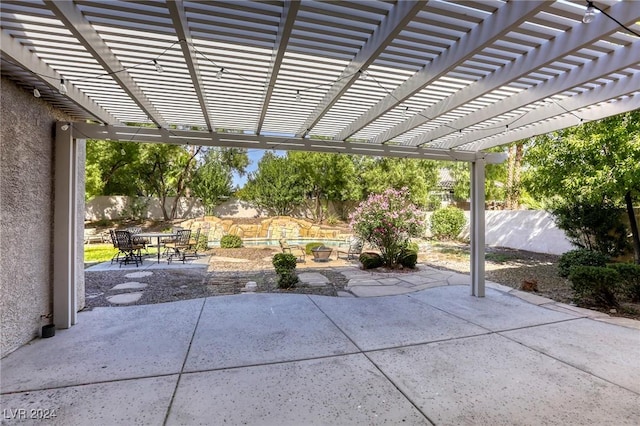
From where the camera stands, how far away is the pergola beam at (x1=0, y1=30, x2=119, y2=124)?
2.67 meters

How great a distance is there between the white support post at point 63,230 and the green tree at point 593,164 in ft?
30.4

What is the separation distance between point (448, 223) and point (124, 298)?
13.9 metres

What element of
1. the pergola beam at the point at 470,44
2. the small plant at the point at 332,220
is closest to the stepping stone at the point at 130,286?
the pergola beam at the point at 470,44

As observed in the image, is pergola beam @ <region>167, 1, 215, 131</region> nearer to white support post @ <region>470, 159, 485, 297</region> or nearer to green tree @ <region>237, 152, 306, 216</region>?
white support post @ <region>470, 159, 485, 297</region>

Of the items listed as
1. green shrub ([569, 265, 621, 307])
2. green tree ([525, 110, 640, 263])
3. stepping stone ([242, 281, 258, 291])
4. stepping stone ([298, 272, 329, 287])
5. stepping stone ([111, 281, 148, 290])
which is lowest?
stepping stone ([242, 281, 258, 291])

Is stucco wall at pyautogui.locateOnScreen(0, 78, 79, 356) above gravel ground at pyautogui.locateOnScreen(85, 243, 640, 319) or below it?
above

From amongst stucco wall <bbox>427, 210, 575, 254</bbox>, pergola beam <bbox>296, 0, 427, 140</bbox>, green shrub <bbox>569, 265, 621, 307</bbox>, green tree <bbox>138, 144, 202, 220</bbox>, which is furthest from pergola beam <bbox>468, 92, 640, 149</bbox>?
green tree <bbox>138, 144, 202, 220</bbox>

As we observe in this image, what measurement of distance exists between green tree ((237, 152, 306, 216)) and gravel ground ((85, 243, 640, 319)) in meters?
7.63

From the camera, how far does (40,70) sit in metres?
3.11

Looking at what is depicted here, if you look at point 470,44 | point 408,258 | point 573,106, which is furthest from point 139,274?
point 573,106

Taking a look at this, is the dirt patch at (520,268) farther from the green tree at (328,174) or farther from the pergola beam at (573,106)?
the green tree at (328,174)

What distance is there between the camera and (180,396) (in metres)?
2.59

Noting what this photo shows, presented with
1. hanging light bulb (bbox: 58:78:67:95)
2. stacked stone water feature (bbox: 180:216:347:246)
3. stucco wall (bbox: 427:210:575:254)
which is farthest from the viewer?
stacked stone water feature (bbox: 180:216:347:246)

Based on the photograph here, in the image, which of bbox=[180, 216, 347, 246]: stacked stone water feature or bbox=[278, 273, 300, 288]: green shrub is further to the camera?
bbox=[180, 216, 347, 246]: stacked stone water feature
